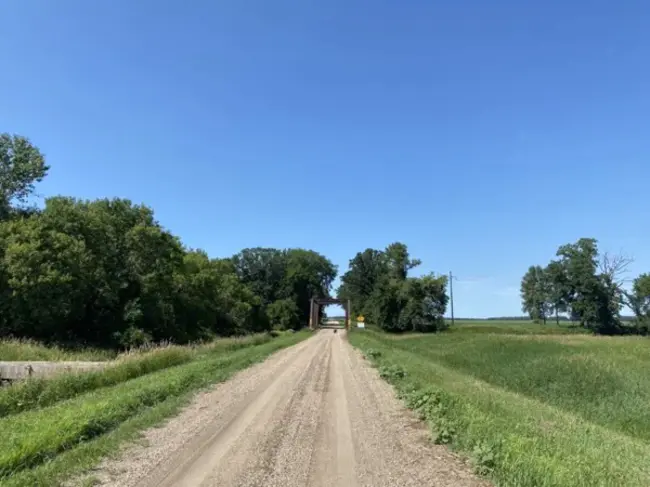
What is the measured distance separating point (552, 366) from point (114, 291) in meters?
A: 36.9

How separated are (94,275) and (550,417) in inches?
1534

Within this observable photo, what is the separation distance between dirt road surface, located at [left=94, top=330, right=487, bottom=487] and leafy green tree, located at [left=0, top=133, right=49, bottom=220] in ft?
152

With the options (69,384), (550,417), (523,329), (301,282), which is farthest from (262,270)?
(550,417)

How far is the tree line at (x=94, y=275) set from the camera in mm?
35531

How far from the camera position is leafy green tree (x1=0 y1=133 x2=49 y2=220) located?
4981cm

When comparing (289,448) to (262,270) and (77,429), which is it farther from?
(262,270)

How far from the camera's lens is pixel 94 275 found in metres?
42.0

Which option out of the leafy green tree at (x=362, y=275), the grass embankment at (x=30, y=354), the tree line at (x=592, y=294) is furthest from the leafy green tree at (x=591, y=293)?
the grass embankment at (x=30, y=354)

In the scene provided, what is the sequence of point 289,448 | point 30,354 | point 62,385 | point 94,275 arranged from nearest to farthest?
point 289,448
point 62,385
point 30,354
point 94,275

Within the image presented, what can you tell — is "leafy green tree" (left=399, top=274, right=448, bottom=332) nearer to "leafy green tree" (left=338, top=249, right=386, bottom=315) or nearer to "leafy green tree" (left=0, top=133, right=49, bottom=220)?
"leafy green tree" (left=338, top=249, right=386, bottom=315)

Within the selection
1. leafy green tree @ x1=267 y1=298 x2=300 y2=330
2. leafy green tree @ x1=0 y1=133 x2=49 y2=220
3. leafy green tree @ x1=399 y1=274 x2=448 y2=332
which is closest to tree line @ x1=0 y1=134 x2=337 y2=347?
leafy green tree @ x1=0 y1=133 x2=49 y2=220

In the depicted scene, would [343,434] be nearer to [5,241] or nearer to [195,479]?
[195,479]

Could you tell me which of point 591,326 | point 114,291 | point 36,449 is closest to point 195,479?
point 36,449

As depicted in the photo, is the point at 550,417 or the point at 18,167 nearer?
the point at 550,417
